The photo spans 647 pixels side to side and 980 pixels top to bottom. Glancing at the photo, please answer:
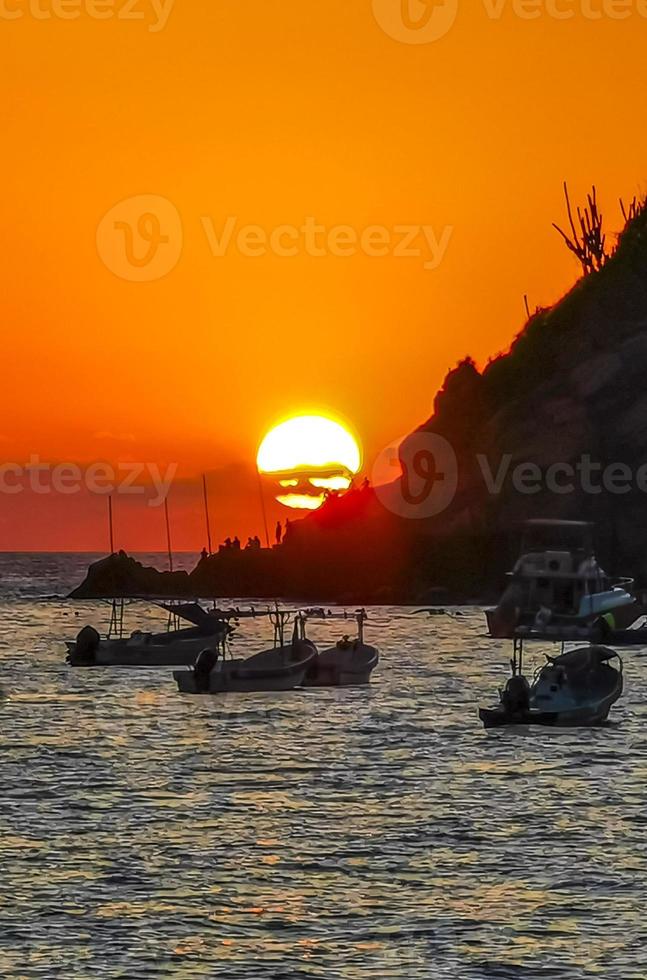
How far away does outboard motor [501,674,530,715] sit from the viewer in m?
59.1

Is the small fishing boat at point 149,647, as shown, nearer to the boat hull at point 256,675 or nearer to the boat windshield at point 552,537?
the boat hull at point 256,675

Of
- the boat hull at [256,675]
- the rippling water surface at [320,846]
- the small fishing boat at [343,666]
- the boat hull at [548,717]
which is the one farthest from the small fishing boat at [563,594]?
the boat hull at [548,717]

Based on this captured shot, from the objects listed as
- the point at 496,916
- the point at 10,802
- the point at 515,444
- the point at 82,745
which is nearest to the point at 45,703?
the point at 82,745

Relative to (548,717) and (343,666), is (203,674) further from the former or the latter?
(548,717)

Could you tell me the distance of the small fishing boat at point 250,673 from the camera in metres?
78.4

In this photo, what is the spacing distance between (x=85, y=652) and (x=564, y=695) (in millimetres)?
46752

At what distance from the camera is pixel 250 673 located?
7856cm

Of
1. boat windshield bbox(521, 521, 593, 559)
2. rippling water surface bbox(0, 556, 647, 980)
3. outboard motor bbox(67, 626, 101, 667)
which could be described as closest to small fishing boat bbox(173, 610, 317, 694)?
rippling water surface bbox(0, 556, 647, 980)

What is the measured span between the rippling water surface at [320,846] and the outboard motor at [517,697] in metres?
1.10

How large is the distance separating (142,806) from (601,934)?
17.8 metres

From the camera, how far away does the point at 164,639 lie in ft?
345

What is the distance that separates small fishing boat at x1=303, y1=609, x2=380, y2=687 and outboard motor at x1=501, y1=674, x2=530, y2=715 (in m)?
23.0

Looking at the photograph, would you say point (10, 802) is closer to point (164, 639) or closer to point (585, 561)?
point (164, 639)
